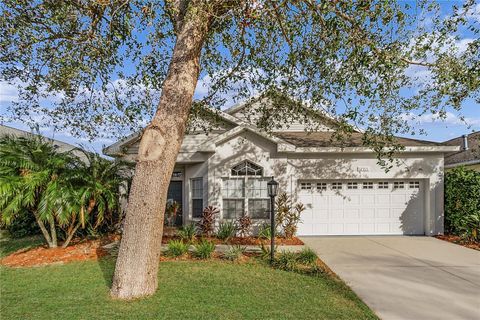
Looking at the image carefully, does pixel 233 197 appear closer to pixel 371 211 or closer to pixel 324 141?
pixel 324 141

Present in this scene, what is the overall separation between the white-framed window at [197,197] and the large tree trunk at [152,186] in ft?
22.1

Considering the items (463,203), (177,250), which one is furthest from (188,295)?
(463,203)

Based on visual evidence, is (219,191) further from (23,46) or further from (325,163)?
(23,46)

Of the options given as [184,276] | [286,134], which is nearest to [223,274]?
[184,276]

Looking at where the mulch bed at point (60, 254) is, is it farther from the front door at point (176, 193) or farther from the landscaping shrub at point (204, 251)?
the front door at point (176, 193)

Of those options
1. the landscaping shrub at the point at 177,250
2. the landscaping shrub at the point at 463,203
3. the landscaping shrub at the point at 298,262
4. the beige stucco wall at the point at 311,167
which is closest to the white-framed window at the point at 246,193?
the beige stucco wall at the point at 311,167

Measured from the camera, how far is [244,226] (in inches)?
447

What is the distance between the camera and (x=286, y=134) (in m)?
14.1

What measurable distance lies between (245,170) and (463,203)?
7935mm

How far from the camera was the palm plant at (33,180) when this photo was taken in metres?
8.04

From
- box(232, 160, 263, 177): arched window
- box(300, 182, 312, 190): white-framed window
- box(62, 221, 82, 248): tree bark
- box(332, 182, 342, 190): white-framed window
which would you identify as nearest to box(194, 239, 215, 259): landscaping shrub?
box(62, 221, 82, 248): tree bark

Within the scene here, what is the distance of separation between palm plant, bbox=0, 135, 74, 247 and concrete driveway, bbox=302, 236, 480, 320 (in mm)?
7308

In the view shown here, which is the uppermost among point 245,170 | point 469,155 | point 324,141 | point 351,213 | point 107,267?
point 324,141

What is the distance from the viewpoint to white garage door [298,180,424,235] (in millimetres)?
12312
